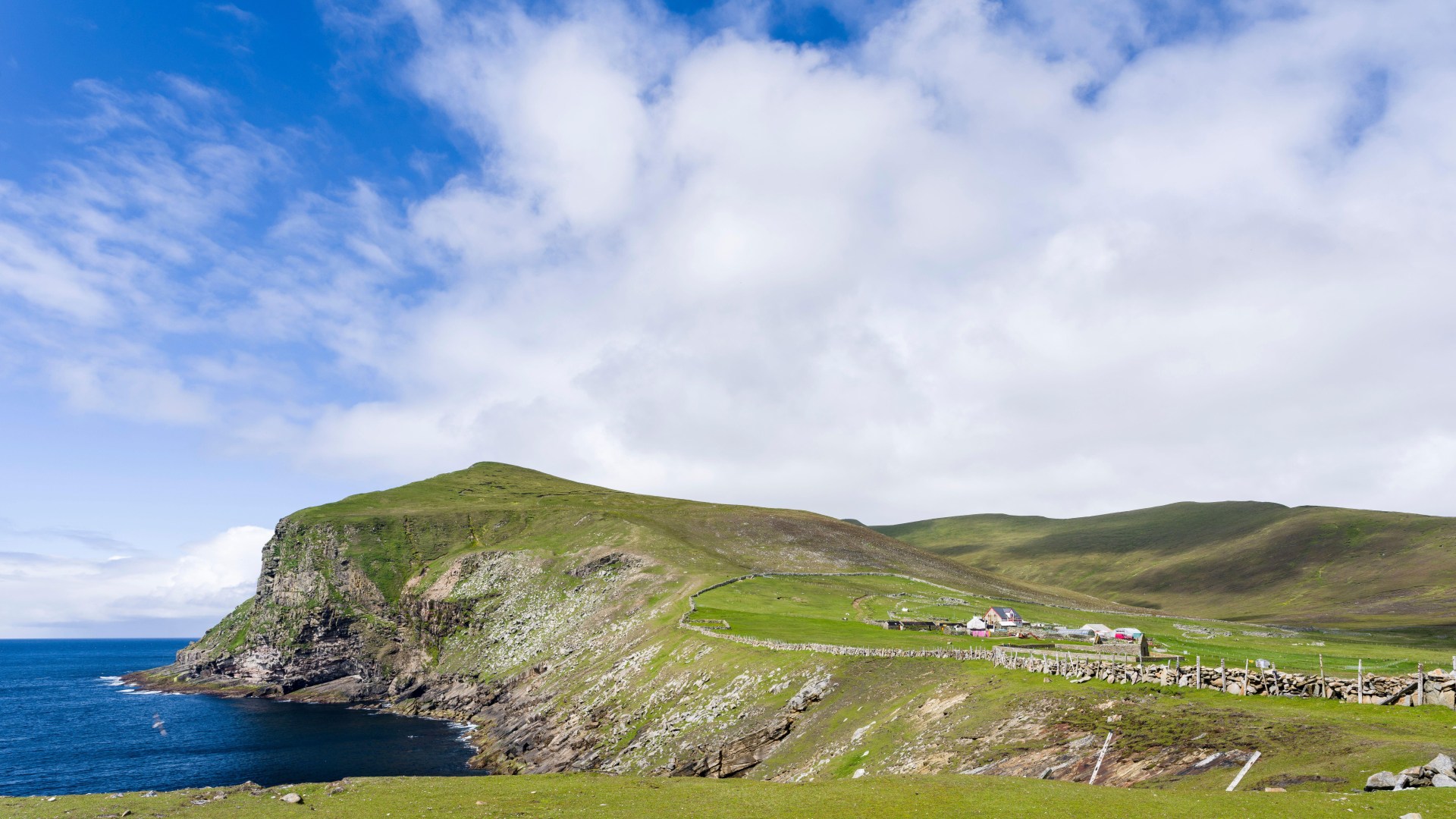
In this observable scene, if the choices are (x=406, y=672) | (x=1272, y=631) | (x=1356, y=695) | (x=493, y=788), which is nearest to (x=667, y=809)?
(x=493, y=788)

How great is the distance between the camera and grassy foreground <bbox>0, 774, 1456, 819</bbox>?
2523cm

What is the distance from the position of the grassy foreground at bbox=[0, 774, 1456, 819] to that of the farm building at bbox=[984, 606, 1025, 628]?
7181 cm

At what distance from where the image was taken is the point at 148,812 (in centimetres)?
3219

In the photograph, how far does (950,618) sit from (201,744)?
349 feet

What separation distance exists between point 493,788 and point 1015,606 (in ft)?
378

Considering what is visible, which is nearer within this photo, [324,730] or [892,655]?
[892,655]

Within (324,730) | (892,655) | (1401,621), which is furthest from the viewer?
(1401,621)

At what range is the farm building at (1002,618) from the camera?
329 feet

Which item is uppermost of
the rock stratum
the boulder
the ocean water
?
the boulder

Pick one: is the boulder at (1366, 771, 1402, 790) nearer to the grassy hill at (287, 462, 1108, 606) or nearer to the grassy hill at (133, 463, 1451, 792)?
the grassy hill at (133, 463, 1451, 792)

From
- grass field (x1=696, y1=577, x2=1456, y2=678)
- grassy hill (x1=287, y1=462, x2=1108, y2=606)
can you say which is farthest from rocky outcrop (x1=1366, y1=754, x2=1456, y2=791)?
grassy hill (x1=287, y1=462, x2=1108, y2=606)

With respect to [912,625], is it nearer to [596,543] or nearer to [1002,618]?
[1002,618]

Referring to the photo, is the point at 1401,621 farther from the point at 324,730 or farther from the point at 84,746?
the point at 84,746

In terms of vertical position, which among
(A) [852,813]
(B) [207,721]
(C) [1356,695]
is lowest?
(B) [207,721]
